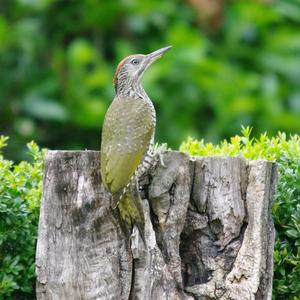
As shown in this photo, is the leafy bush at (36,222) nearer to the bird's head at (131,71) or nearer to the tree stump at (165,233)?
the tree stump at (165,233)

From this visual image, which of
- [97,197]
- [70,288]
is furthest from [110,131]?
[70,288]

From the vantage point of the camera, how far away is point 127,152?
19.1 ft

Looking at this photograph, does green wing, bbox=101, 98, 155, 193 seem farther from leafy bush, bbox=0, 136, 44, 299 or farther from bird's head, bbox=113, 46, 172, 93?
leafy bush, bbox=0, 136, 44, 299

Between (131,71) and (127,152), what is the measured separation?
3.82 ft

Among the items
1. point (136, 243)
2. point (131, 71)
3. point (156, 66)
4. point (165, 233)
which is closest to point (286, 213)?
point (165, 233)

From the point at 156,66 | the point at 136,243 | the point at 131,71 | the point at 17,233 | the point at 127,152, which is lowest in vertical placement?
the point at 136,243

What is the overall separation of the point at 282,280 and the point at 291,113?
568cm

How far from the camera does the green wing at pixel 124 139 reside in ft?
18.6

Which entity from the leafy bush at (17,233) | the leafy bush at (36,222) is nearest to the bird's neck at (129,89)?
the leafy bush at (36,222)

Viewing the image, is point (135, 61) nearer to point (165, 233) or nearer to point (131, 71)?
point (131, 71)

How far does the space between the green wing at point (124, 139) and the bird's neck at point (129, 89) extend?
209 mm

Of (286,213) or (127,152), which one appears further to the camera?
(286,213)

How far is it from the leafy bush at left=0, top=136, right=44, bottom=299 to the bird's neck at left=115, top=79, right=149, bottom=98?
0.86m

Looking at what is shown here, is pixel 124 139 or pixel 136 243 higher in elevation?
pixel 124 139
